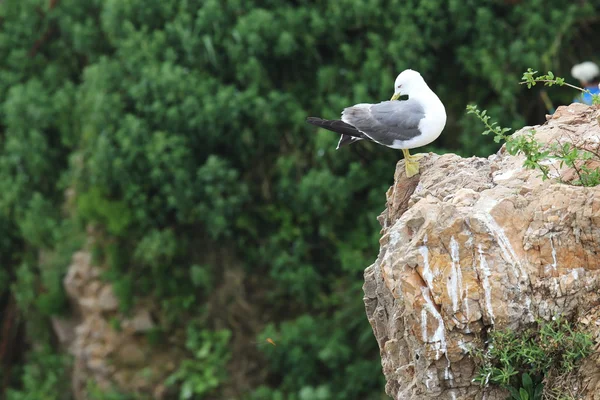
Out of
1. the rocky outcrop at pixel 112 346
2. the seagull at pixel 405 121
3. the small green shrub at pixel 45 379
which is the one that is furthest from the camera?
the small green shrub at pixel 45 379

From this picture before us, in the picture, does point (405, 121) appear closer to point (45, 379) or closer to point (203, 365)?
point (203, 365)

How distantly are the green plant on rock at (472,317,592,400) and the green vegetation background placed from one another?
437 cm

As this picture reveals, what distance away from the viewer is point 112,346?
8.77 metres

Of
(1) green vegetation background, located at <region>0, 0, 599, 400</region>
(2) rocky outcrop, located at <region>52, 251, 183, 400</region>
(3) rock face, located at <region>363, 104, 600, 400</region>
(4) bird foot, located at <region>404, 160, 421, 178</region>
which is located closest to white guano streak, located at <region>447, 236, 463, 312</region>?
(3) rock face, located at <region>363, 104, 600, 400</region>

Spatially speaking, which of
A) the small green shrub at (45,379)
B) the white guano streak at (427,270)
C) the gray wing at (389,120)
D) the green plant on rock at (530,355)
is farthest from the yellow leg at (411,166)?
the small green shrub at (45,379)

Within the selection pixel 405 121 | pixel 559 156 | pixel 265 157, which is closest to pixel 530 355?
pixel 559 156

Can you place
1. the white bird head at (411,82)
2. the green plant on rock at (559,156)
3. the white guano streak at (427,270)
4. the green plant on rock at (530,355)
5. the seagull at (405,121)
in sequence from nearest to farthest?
1. the green plant on rock at (530,355)
2. the white guano streak at (427,270)
3. the green plant on rock at (559,156)
4. the seagull at (405,121)
5. the white bird head at (411,82)

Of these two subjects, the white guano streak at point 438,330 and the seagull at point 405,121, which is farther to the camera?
the seagull at point 405,121

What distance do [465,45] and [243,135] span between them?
224 cm

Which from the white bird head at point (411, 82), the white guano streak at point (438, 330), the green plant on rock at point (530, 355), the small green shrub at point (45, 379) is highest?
the white bird head at point (411, 82)

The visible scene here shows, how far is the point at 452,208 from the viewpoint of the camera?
386 centimetres

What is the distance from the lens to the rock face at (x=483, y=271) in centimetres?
374

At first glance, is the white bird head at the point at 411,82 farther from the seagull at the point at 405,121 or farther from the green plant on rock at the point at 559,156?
the green plant on rock at the point at 559,156

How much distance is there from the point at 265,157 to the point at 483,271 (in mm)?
5285
